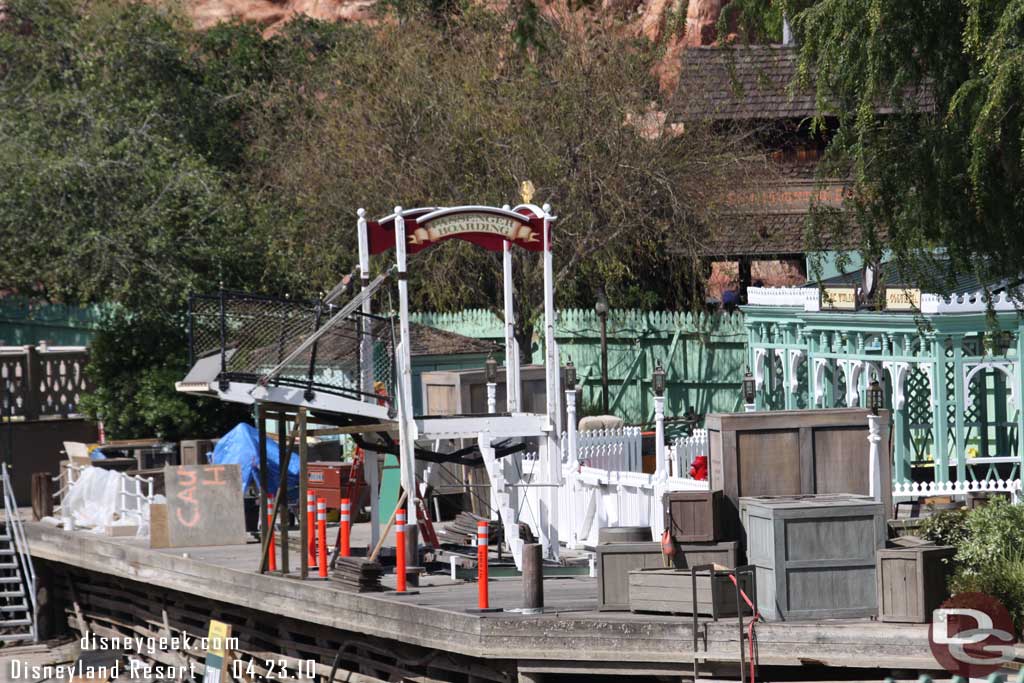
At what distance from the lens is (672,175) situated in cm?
3266

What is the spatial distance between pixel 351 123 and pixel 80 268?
664cm

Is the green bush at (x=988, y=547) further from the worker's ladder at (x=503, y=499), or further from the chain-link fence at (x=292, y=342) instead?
the chain-link fence at (x=292, y=342)

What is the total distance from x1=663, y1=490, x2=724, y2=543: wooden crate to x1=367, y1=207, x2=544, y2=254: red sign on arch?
429 cm

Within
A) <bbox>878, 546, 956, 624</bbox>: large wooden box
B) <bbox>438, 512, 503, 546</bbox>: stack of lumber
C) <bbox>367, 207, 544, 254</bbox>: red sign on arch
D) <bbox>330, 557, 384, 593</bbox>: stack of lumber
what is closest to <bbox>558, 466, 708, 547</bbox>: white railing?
<bbox>438, 512, 503, 546</bbox>: stack of lumber

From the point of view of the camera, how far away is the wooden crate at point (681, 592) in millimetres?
13266

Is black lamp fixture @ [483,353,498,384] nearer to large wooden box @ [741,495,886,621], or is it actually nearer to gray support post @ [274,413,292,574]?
gray support post @ [274,413,292,574]

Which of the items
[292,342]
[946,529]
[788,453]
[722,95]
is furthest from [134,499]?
[722,95]

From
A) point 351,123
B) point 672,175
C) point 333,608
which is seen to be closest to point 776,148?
point 672,175

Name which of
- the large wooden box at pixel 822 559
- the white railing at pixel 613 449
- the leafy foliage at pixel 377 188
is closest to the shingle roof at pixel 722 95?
the leafy foliage at pixel 377 188

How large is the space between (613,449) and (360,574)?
6186mm

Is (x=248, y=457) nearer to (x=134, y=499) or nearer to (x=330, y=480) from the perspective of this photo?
(x=134, y=499)

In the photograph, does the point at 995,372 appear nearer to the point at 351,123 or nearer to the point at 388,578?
the point at 388,578

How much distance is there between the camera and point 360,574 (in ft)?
52.5

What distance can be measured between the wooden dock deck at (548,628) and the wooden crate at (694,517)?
27.8 inches
